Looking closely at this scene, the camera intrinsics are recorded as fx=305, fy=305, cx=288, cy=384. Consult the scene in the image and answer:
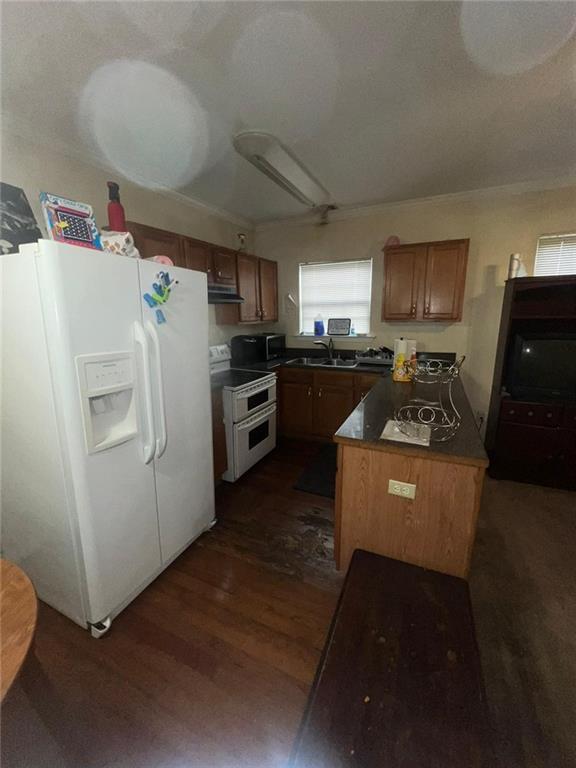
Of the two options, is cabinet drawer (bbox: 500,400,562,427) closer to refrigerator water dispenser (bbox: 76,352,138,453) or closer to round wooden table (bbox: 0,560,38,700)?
refrigerator water dispenser (bbox: 76,352,138,453)

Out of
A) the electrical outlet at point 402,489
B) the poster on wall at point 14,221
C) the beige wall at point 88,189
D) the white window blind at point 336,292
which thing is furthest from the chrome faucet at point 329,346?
the poster on wall at point 14,221

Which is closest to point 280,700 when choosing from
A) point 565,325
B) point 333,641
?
point 333,641

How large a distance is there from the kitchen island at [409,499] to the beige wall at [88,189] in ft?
7.70

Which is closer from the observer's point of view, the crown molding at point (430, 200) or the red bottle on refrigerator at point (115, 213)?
the red bottle on refrigerator at point (115, 213)

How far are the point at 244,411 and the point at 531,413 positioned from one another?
8.15 feet

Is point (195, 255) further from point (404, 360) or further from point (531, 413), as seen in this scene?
point (531, 413)

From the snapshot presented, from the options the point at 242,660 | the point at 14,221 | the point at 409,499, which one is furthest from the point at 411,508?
the point at 14,221

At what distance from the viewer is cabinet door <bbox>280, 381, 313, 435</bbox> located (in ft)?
11.5

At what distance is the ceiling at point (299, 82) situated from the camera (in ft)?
4.15

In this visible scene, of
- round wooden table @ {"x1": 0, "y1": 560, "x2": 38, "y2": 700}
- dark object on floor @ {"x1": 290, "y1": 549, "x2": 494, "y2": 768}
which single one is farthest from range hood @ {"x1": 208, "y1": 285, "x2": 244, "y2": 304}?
dark object on floor @ {"x1": 290, "y1": 549, "x2": 494, "y2": 768}

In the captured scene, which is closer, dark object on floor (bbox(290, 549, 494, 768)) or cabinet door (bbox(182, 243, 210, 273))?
dark object on floor (bbox(290, 549, 494, 768))

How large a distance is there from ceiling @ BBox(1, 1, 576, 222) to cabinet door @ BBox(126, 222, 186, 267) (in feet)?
1.68

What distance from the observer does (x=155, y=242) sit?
7.79ft

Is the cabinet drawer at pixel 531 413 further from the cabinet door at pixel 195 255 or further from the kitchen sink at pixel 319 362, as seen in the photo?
the cabinet door at pixel 195 255
